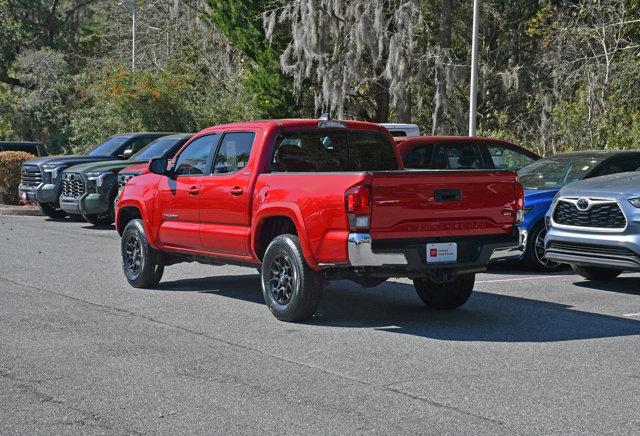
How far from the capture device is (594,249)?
11562mm

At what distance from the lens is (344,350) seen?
27.6ft

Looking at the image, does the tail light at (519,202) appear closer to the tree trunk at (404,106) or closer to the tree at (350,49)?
the tree at (350,49)

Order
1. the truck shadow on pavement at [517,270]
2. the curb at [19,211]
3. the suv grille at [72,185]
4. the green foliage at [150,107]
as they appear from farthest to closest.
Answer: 1. the green foliage at [150,107]
2. the curb at [19,211]
3. the suv grille at [72,185]
4. the truck shadow on pavement at [517,270]

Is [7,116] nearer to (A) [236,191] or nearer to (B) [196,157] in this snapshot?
(B) [196,157]

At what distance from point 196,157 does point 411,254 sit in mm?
3327

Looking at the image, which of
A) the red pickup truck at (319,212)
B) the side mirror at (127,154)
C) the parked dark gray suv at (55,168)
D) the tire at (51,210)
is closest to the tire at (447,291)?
the red pickup truck at (319,212)

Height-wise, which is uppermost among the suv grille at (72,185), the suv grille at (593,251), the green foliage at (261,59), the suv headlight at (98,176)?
the green foliage at (261,59)

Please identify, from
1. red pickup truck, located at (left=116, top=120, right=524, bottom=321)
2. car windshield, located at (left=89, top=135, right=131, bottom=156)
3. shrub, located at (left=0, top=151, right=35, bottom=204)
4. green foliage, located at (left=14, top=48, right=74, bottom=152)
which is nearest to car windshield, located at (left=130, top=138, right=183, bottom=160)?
car windshield, located at (left=89, top=135, right=131, bottom=156)

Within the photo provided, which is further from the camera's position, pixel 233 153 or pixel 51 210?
pixel 51 210

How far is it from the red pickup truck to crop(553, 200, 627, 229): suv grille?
2156mm

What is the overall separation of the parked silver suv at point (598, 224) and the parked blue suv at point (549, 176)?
112 centimetres

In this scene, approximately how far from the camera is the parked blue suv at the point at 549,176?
13578 millimetres

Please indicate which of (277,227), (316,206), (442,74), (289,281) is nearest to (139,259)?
(277,227)

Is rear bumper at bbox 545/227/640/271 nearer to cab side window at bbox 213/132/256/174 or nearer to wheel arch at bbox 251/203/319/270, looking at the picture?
wheel arch at bbox 251/203/319/270
